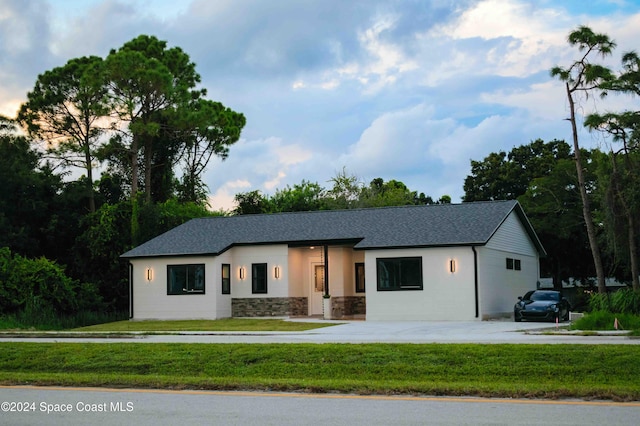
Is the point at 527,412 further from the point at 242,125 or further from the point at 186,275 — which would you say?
the point at 242,125

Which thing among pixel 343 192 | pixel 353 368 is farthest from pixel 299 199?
pixel 353 368

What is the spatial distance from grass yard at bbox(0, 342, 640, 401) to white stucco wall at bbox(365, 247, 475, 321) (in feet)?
47.5

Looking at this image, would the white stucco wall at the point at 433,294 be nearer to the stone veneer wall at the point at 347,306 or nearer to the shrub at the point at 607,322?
the stone veneer wall at the point at 347,306

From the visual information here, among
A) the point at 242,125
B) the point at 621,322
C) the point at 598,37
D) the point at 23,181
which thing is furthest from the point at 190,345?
the point at 242,125

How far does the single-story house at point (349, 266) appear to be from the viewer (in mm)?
30656

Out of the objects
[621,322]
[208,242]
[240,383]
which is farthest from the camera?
[208,242]

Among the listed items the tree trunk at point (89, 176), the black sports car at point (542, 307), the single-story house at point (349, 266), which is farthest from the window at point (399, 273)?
the tree trunk at point (89, 176)

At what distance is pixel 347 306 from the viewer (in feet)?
114

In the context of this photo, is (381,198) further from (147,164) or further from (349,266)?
(349,266)

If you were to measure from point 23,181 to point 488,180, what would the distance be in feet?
115

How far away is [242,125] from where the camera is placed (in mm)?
62062

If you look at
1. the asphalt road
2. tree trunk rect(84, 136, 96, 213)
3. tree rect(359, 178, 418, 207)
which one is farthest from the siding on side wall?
tree rect(359, 178, 418, 207)

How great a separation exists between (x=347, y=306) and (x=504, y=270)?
22.4 ft

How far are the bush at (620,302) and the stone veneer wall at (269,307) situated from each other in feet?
44.6
